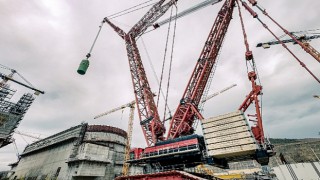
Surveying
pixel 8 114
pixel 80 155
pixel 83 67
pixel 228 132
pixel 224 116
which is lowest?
pixel 228 132

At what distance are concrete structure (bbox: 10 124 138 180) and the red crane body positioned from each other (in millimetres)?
27847

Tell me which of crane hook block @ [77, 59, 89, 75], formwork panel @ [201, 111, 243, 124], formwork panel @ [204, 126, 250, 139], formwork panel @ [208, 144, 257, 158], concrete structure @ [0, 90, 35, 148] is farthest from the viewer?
concrete structure @ [0, 90, 35, 148]

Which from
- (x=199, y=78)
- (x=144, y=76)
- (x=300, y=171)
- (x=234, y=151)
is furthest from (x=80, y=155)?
(x=300, y=171)

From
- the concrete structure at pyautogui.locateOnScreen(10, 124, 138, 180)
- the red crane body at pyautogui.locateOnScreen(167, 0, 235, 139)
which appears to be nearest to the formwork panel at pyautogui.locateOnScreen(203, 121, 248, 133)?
the red crane body at pyautogui.locateOnScreen(167, 0, 235, 139)

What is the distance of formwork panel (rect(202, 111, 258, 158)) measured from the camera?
584 inches

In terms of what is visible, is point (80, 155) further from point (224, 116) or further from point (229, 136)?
point (229, 136)

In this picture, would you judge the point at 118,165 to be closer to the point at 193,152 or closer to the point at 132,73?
the point at 132,73

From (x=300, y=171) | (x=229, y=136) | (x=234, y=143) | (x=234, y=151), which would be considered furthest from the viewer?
(x=300, y=171)

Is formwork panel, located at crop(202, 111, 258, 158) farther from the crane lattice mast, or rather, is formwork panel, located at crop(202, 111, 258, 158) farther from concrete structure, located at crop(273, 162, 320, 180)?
concrete structure, located at crop(273, 162, 320, 180)

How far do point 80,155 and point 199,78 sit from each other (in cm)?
3360

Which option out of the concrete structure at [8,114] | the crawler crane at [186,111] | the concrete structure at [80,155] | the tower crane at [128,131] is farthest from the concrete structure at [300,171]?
the concrete structure at [8,114]

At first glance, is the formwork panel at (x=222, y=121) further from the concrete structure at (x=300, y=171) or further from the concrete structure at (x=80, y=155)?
the concrete structure at (x=80, y=155)

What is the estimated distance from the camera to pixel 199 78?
22828 mm

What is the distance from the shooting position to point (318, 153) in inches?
1447
